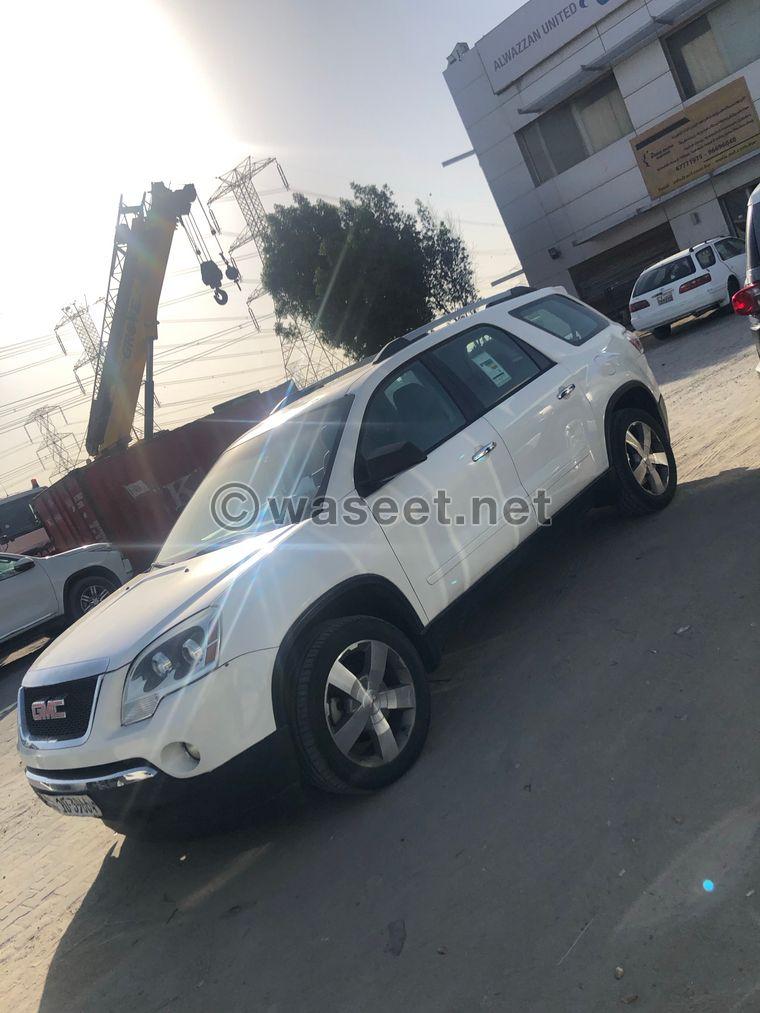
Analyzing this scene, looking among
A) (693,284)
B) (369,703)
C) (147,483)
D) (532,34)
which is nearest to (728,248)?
(693,284)

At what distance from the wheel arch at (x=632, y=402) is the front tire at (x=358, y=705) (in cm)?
248

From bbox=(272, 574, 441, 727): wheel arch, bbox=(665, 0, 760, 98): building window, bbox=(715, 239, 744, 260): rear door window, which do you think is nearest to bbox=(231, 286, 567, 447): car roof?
bbox=(272, 574, 441, 727): wheel arch

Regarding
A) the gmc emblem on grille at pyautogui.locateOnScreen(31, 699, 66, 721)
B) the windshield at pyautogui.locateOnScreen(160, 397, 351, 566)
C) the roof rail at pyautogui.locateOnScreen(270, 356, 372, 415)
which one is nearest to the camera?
the gmc emblem on grille at pyautogui.locateOnScreen(31, 699, 66, 721)

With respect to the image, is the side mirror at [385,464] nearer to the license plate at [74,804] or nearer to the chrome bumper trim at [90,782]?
the chrome bumper trim at [90,782]

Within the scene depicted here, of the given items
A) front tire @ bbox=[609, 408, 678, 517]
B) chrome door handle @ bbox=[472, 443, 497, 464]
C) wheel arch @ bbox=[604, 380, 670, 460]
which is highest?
chrome door handle @ bbox=[472, 443, 497, 464]

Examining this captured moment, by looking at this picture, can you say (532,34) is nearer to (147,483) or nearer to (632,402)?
(147,483)

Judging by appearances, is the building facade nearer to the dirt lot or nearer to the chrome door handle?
the chrome door handle

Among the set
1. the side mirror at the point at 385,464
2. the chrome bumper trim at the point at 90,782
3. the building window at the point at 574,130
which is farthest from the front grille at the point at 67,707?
the building window at the point at 574,130

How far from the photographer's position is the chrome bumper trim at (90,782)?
3.30 m

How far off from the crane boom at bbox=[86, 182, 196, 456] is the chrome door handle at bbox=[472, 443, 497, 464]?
1399 centimetres

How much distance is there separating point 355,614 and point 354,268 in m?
30.1

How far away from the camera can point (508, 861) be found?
10.0 feet

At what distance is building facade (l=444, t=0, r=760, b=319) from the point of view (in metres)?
23.7

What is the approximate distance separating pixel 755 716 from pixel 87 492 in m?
13.1
